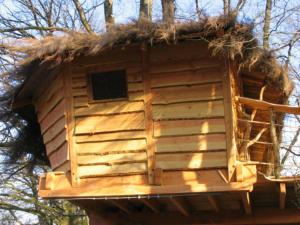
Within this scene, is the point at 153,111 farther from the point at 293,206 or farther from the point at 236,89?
the point at 293,206

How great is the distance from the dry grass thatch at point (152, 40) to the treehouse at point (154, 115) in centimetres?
1

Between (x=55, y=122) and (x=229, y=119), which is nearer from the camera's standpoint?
(x=229, y=119)

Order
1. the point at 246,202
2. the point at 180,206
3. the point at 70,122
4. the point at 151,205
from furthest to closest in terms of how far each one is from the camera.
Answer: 1. the point at 151,205
2. the point at 180,206
3. the point at 246,202
4. the point at 70,122

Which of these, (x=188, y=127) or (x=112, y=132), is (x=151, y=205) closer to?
(x=112, y=132)

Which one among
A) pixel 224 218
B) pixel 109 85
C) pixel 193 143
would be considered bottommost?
pixel 224 218

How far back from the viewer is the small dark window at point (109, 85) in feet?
23.9

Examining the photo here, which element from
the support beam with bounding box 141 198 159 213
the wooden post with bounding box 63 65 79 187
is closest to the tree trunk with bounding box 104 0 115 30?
the wooden post with bounding box 63 65 79 187

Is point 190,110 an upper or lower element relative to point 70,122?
upper

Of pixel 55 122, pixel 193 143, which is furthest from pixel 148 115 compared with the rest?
pixel 55 122

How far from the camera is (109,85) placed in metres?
7.35

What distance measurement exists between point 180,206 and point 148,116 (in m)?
1.51

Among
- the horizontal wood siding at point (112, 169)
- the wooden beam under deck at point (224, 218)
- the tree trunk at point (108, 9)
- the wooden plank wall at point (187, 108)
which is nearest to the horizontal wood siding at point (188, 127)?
the wooden plank wall at point (187, 108)

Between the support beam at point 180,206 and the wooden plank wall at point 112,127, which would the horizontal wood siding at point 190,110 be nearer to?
the wooden plank wall at point 112,127

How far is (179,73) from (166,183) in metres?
1.42
